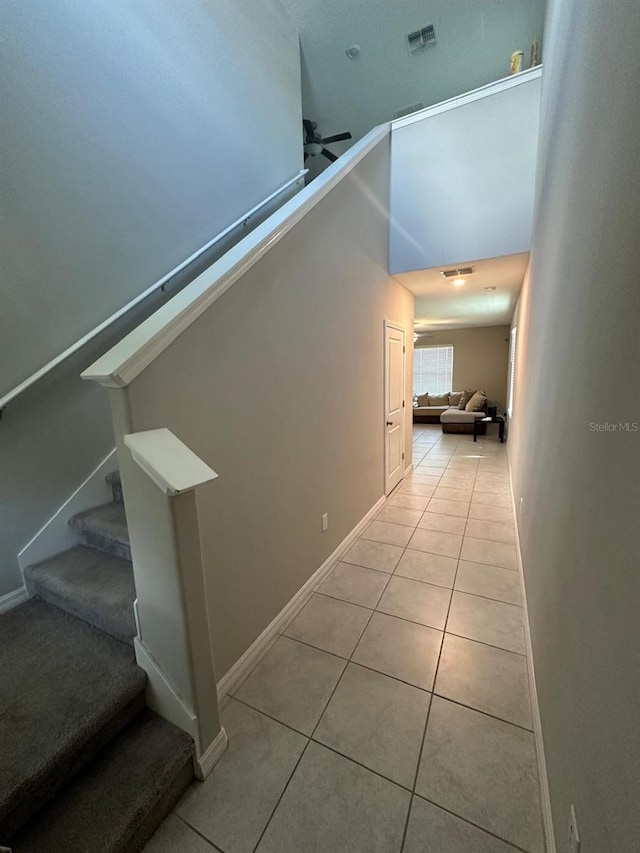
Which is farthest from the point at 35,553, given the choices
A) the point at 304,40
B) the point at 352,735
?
the point at 304,40

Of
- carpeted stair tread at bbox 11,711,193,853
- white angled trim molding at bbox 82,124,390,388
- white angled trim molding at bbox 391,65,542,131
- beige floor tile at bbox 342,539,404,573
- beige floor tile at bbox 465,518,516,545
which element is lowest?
beige floor tile at bbox 342,539,404,573

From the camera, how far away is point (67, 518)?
1.82 metres

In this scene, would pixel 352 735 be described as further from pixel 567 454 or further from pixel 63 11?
pixel 63 11

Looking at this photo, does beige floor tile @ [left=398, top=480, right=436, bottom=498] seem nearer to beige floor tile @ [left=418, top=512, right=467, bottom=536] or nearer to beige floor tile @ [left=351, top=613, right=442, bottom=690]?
beige floor tile @ [left=418, top=512, right=467, bottom=536]

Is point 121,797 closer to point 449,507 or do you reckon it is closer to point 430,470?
point 449,507

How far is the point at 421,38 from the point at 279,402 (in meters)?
4.15

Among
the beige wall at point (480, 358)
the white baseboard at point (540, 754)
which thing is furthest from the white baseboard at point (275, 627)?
the beige wall at point (480, 358)

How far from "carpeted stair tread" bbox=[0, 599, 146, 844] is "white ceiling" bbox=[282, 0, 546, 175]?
4.99 meters

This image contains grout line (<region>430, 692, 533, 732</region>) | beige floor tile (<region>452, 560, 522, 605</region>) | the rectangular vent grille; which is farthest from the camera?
the rectangular vent grille

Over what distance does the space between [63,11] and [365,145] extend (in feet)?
6.17

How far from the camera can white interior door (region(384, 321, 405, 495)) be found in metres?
Answer: 3.42

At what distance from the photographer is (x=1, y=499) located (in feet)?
5.18

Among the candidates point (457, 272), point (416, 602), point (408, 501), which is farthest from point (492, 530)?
point (457, 272)

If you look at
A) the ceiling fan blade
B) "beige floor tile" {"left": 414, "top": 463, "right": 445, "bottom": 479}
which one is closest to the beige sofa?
"beige floor tile" {"left": 414, "top": 463, "right": 445, "bottom": 479}
